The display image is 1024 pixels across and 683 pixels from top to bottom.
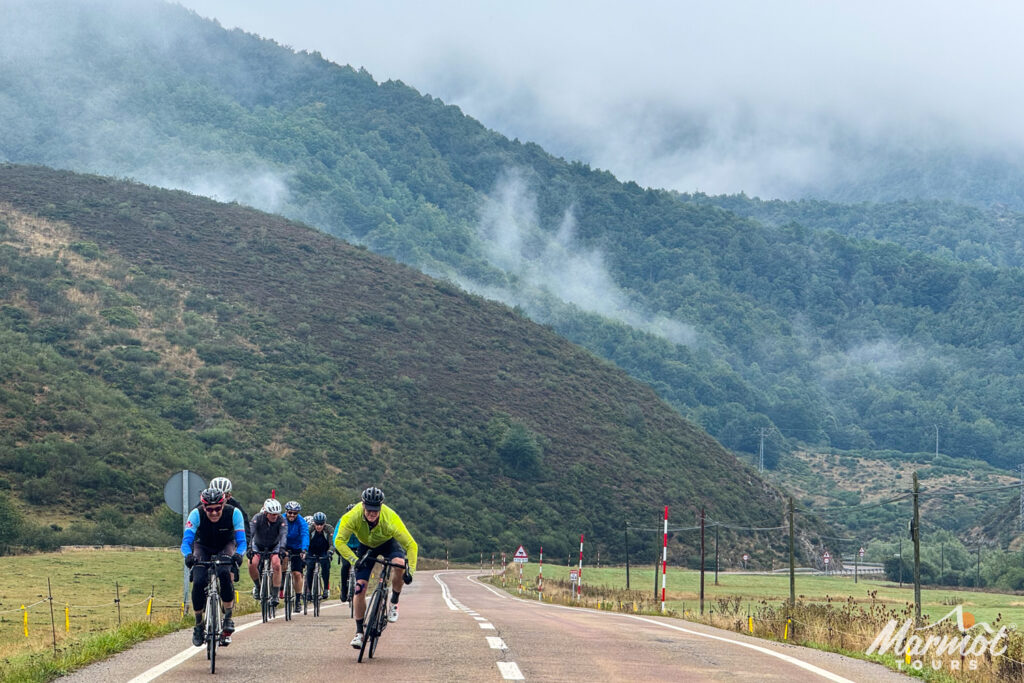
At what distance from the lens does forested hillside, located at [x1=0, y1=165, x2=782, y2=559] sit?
66.9 metres

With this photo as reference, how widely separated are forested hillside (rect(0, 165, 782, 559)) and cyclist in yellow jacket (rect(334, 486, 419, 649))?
149 ft

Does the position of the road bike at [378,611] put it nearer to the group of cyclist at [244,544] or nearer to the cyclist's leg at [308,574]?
the group of cyclist at [244,544]

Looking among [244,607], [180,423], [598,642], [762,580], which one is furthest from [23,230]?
[598,642]

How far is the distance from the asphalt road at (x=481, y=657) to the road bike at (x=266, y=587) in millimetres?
554

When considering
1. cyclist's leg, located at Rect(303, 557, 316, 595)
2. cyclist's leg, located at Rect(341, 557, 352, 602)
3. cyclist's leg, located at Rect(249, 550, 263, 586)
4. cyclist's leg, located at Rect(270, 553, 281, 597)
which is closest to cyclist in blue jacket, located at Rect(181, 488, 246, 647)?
cyclist's leg, located at Rect(341, 557, 352, 602)

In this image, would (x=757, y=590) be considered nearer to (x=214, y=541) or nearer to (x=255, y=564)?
(x=255, y=564)

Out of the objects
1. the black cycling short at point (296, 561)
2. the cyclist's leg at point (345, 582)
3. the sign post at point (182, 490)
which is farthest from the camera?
the black cycling short at point (296, 561)

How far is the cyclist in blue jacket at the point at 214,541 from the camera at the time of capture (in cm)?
1162

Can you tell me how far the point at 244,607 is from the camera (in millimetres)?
22438

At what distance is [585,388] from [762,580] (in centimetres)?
3721

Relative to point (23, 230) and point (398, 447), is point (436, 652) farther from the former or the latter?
point (23, 230)

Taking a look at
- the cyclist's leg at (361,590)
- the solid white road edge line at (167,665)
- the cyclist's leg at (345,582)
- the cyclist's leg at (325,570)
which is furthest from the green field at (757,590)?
the cyclist's leg at (361,590)

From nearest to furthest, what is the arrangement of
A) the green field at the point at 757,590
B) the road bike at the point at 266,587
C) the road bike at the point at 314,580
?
the road bike at the point at 266,587 → the road bike at the point at 314,580 → the green field at the point at 757,590

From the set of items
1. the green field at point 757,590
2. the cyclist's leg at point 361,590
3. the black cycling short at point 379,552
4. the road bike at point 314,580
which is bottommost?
the green field at point 757,590
